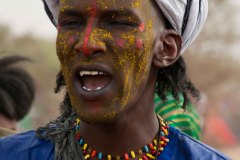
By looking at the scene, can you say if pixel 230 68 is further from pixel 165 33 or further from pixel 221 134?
pixel 165 33

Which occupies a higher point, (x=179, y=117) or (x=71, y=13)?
(x=71, y=13)

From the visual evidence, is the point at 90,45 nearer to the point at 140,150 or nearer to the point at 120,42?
the point at 120,42

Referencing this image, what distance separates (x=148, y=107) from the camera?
3.93 meters

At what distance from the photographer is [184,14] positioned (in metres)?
4.04

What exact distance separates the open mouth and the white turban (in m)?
0.54

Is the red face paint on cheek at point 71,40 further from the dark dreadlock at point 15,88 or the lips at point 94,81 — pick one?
the dark dreadlock at point 15,88

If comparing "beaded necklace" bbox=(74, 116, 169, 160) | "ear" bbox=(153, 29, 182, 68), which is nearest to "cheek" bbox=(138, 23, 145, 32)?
"ear" bbox=(153, 29, 182, 68)

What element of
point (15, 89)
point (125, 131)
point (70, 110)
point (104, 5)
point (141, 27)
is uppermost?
point (104, 5)

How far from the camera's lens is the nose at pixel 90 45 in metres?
3.54

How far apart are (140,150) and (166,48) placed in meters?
0.56

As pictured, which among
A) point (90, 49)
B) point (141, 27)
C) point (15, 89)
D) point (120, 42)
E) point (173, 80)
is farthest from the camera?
point (15, 89)

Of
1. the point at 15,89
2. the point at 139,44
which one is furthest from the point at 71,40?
the point at 15,89

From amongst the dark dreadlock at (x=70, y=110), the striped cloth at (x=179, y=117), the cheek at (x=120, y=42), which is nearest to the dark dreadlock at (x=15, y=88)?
the striped cloth at (x=179, y=117)

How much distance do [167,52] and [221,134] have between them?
19677mm
